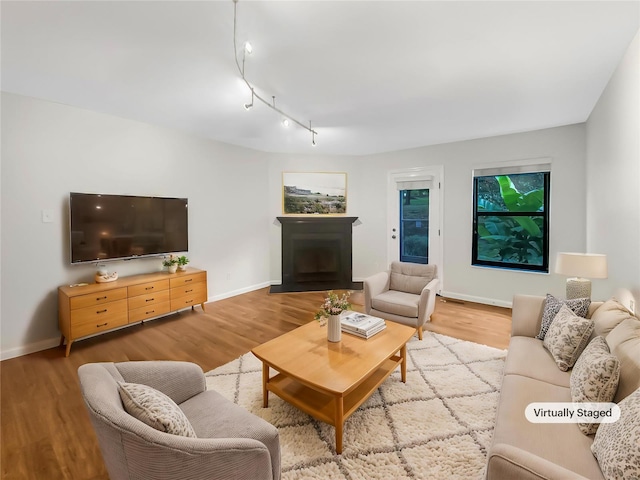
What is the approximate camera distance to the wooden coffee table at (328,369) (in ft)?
5.73

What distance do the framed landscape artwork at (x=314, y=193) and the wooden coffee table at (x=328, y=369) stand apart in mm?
3502

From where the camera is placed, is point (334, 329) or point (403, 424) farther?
point (334, 329)

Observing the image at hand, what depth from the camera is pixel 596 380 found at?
1.39 meters

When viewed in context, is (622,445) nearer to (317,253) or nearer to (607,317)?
(607,317)

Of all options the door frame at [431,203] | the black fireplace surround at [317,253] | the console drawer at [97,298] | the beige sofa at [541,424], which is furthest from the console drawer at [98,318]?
the door frame at [431,203]

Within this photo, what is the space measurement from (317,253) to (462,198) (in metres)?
2.71

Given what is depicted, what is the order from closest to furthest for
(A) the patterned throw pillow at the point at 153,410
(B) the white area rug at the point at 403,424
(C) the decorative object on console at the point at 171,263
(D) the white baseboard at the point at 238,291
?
1. (A) the patterned throw pillow at the point at 153,410
2. (B) the white area rug at the point at 403,424
3. (C) the decorative object on console at the point at 171,263
4. (D) the white baseboard at the point at 238,291

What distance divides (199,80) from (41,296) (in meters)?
2.82

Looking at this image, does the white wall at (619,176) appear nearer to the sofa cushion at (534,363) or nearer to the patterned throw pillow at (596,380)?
the sofa cushion at (534,363)

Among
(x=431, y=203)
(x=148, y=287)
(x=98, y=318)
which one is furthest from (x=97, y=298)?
(x=431, y=203)

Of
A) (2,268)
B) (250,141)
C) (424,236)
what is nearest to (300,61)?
(250,141)

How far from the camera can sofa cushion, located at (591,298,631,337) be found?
5.88ft

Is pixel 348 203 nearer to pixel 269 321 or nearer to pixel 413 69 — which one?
pixel 269 321

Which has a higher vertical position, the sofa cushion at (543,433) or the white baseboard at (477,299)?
the sofa cushion at (543,433)
